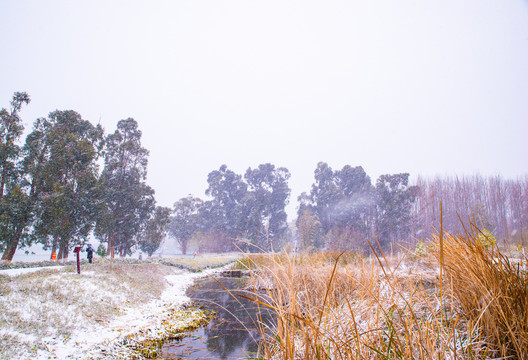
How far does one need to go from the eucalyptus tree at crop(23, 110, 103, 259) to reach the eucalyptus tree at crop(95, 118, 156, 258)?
349 cm

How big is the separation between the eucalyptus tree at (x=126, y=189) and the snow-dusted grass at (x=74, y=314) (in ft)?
47.2

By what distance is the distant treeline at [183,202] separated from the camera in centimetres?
1419

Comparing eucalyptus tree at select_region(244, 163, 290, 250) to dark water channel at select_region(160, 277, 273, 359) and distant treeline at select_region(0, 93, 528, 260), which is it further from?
dark water channel at select_region(160, 277, 273, 359)

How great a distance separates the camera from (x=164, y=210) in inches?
911

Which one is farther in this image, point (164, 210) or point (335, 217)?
point (335, 217)

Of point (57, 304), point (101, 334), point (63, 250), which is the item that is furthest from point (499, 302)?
point (63, 250)

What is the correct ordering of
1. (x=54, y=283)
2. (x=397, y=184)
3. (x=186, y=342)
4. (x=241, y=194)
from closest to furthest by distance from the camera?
1. (x=186, y=342)
2. (x=54, y=283)
3. (x=397, y=184)
4. (x=241, y=194)

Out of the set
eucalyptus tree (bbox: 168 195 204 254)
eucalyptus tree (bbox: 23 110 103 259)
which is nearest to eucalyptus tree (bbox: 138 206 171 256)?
eucalyptus tree (bbox: 23 110 103 259)

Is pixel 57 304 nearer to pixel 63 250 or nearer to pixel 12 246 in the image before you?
pixel 12 246

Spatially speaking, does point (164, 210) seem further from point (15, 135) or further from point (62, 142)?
point (15, 135)

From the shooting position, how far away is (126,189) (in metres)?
21.0

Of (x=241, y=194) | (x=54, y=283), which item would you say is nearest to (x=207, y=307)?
(x=54, y=283)

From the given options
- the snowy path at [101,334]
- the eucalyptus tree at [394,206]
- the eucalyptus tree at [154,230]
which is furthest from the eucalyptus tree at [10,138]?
the eucalyptus tree at [394,206]

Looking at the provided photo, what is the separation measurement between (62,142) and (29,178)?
8.07 ft
